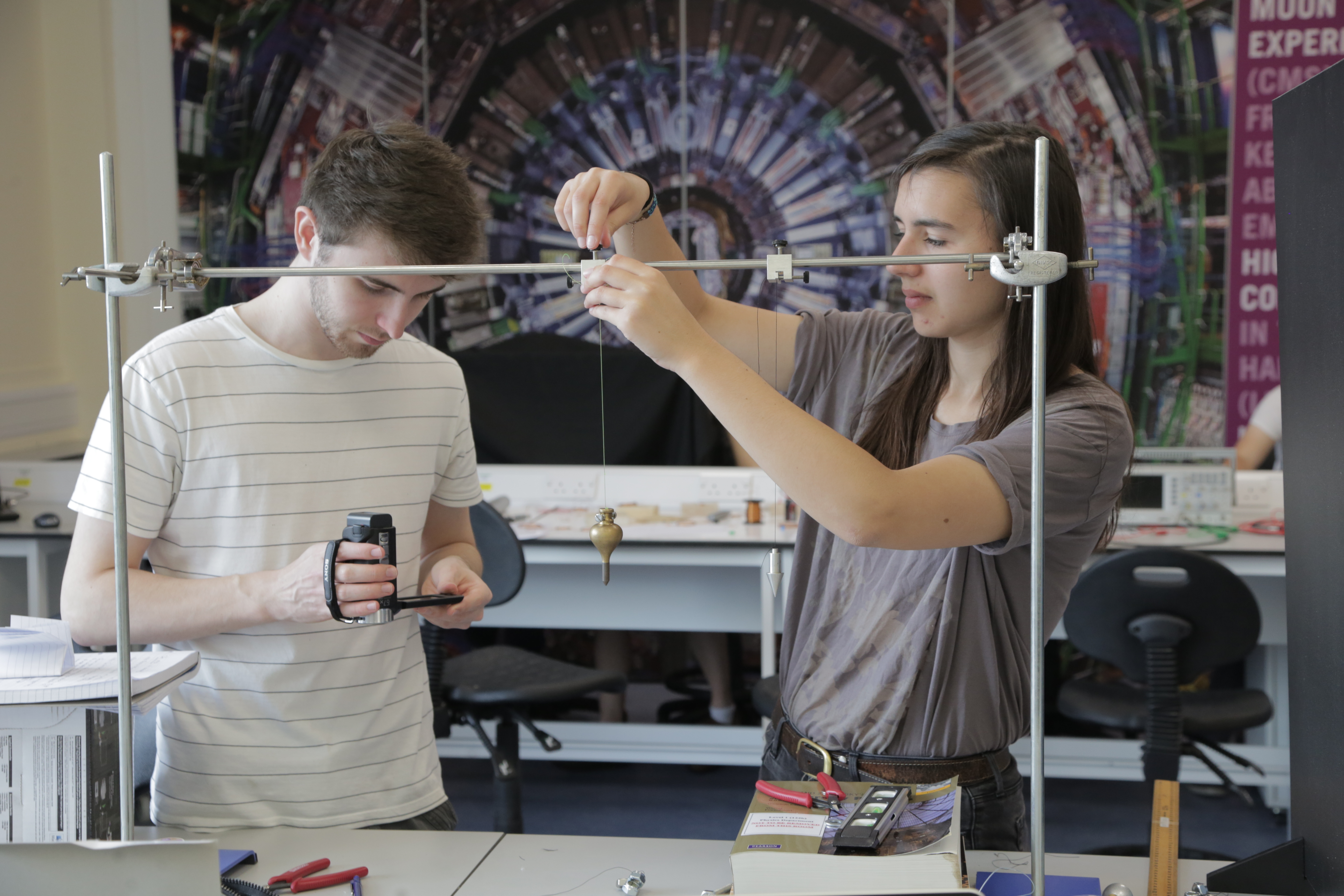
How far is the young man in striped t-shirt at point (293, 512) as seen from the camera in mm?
1273

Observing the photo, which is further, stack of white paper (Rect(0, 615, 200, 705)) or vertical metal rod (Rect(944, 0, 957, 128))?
vertical metal rod (Rect(944, 0, 957, 128))

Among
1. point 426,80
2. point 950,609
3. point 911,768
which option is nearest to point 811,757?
point 911,768

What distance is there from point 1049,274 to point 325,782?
1.01 m

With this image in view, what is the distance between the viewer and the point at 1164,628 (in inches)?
91.9

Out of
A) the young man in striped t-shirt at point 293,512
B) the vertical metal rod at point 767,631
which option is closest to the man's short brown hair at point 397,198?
the young man in striped t-shirt at point 293,512

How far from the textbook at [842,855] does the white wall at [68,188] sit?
3663 millimetres

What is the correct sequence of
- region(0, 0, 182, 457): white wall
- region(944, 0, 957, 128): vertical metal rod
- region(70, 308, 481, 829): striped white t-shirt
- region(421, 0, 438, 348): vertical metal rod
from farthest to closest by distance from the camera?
region(421, 0, 438, 348): vertical metal rod, region(944, 0, 957, 128): vertical metal rod, region(0, 0, 182, 457): white wall, region(70, 308, 481, 829): striped white t-shirt

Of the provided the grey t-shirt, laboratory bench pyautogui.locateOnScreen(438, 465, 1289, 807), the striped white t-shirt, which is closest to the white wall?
laboratory bench pyautogui.locateOnScreen(438, 465, 1289, 807)

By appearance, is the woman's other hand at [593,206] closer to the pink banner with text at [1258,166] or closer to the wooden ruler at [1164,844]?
the wooden ruler at [1164,844]

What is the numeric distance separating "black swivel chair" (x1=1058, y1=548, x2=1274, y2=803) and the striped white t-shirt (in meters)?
1.55

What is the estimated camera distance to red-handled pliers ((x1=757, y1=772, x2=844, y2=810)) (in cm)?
110

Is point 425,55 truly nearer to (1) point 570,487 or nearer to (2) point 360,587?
(1) point 570,487

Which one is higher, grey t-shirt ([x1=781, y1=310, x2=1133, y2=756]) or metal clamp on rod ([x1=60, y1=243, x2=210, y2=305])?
metal clamp on rod ([x1=60, y1=243, x2=210, y2=305])

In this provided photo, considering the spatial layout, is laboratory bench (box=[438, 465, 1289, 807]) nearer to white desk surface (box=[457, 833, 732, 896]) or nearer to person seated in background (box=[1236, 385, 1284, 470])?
person seated in background (box=[1236, 385, 1284, 470])
